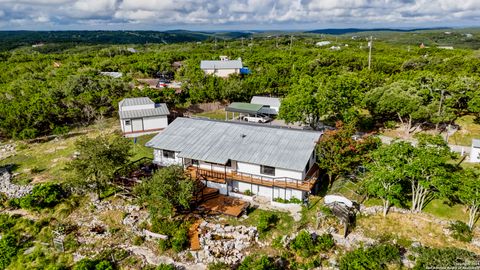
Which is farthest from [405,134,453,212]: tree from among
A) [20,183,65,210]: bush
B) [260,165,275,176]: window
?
[20,183,65,210]: bush

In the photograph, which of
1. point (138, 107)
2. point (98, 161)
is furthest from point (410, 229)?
point (138, 107)

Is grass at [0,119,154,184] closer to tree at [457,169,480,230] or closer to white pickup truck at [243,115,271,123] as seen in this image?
white pickup truck at [243,115,271,123]

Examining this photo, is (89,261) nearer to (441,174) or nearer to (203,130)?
(203,130)

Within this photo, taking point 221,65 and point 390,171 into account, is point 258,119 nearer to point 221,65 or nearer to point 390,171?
point 390,171

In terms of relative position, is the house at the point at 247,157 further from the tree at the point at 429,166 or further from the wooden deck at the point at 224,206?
the tree at the point at 429,166

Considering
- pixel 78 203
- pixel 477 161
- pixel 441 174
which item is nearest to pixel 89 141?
pixel 78 203

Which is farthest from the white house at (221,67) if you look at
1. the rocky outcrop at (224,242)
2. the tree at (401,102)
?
the rocky outcrop at (224,242)
